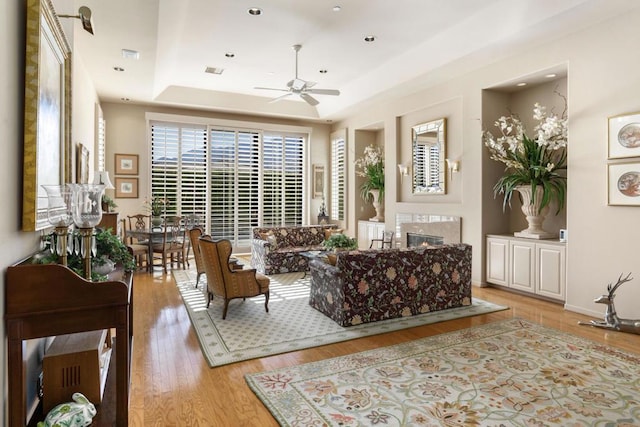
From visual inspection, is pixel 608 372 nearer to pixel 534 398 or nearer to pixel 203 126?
pixel 534 398

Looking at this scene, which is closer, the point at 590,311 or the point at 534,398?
the point at 534,398

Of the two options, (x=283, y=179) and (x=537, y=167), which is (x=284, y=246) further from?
(x=537, y=167)

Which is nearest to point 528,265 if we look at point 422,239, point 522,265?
point 522,265

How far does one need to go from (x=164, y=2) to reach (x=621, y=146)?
18.0ft

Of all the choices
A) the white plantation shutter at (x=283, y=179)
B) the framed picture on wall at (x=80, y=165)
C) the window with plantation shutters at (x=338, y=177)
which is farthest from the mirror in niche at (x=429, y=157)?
the framed picture on wall at (x=80, y=165)

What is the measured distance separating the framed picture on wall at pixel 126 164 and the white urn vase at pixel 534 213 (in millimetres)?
7553

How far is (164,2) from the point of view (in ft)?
14.5

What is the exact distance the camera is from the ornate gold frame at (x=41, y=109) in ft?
6.40

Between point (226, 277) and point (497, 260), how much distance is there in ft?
13.4

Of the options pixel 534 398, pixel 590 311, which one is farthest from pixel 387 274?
pixel 590 311

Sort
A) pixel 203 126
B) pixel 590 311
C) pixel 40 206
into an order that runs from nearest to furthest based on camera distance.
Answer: pixel 40 206
pixel 590 311
pixel 203 126

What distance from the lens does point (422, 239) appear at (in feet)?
23.6

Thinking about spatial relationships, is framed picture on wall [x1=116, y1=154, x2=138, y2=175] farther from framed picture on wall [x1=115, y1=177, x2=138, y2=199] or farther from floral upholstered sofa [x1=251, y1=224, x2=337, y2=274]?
floral upholstered sofa [x1=251, y1=224, x2=337, y2=274]

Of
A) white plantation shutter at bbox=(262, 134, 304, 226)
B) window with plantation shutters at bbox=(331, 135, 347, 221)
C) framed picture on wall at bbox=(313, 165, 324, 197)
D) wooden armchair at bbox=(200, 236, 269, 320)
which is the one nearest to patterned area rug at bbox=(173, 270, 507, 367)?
wooden armchair at bbox=(200, 236, 269, 320)
